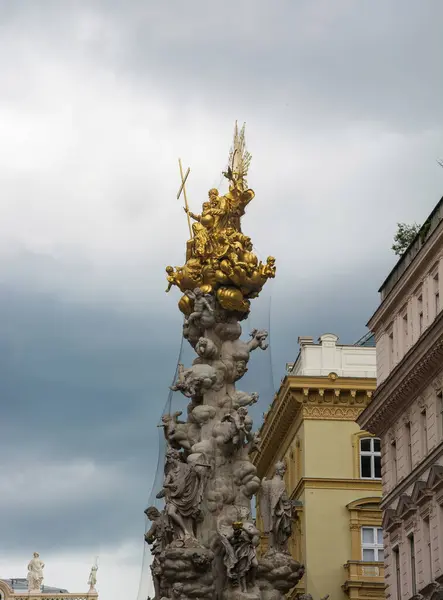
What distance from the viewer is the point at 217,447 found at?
95.3 ft

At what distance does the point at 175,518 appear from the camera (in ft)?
92.5

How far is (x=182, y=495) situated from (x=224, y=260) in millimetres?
4690

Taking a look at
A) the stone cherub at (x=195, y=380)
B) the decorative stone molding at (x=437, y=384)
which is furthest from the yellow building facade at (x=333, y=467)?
the stone cherub at (x=195, y=380)

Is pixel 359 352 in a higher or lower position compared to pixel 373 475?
higher

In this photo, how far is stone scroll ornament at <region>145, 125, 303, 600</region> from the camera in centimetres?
2783

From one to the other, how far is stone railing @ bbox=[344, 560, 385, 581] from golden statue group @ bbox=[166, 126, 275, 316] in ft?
96.8

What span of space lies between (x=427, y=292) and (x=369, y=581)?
1537 cm

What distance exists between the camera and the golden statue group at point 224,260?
30.4 meters

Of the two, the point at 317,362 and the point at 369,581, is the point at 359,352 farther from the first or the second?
the point at 369,581

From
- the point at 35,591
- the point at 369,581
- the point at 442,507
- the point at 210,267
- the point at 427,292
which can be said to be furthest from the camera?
the point at 35,591

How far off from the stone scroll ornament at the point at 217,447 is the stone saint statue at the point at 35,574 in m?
81.3

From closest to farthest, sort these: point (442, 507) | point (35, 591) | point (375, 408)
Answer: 1. point (442, 507)
2. point (375, 408)
3. point (35, 591)

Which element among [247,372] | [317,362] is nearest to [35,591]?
[317,362]

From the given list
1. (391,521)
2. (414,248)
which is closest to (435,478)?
(391,521)
